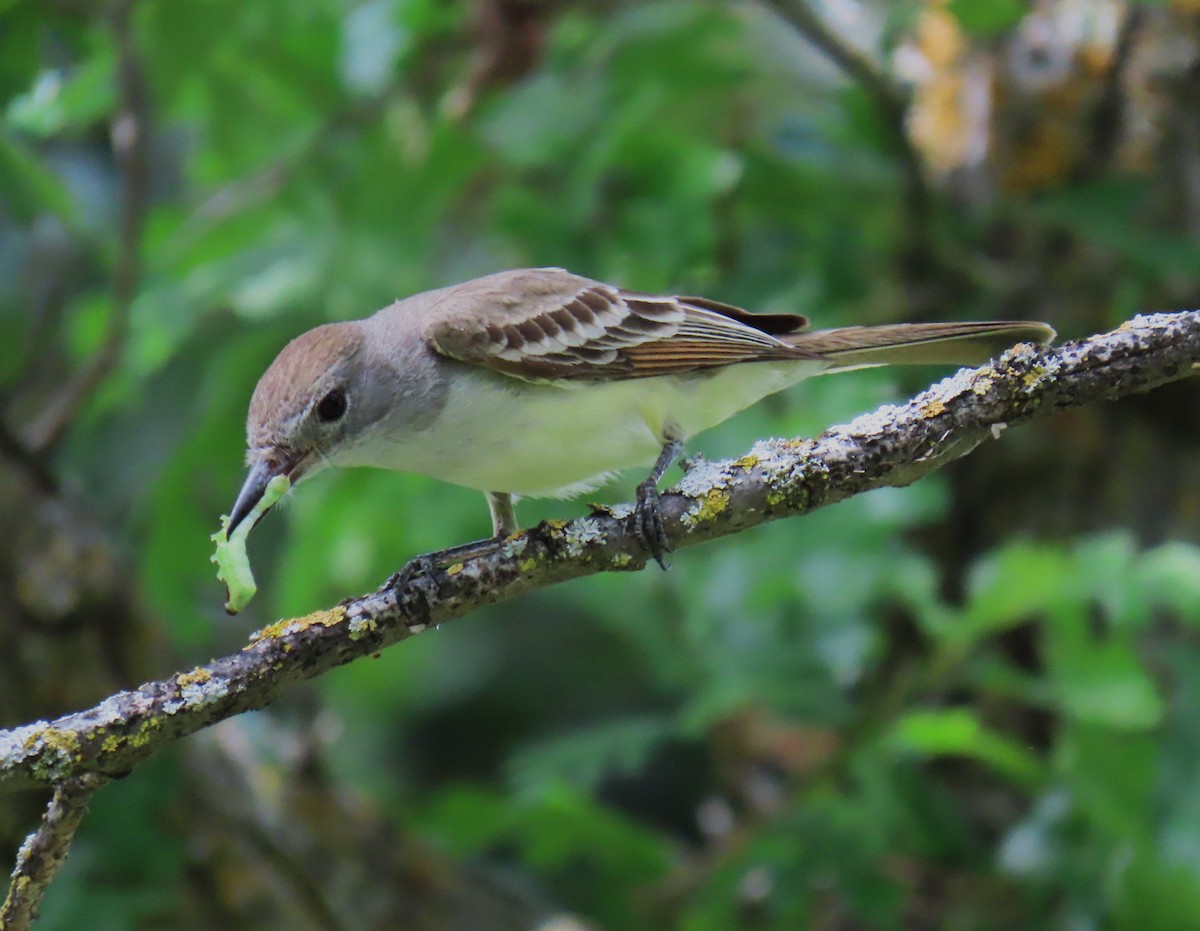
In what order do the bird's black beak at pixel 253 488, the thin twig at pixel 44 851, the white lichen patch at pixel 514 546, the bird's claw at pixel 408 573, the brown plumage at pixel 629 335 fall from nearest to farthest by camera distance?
the thin twig at pixel 44 851 → the bird's claw at pixel 408 573 → the white lichen patch at pixel 514 546 → the bird's black beak at pixel 253 488 → the brown plumage at pixel 629 335

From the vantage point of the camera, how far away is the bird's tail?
369 cm

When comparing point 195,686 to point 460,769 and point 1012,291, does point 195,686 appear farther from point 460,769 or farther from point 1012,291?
point 460,769

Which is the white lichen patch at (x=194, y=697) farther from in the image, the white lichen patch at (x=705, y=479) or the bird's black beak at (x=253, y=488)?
the white lichen patch at (x=705, y=479)

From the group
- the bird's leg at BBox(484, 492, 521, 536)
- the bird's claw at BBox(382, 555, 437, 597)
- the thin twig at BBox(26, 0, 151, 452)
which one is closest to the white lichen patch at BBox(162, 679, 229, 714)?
the bird's claw at BBox(382, 555, 437, 597)

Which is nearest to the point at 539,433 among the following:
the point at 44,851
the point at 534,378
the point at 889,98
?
the point at 534,378

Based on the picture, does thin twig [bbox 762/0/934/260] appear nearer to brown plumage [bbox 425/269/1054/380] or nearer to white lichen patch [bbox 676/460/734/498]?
brown plumage [bbox 425/269/1054/380]

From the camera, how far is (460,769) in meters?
8.30

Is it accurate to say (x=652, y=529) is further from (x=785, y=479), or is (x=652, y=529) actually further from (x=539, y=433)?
(x=539, y=433)

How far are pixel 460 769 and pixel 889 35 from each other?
17.4ft

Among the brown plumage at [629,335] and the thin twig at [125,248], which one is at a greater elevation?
A: the thin twig at [125,248]

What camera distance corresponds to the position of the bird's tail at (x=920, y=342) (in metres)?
3.69

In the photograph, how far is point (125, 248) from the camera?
5355 millimetres

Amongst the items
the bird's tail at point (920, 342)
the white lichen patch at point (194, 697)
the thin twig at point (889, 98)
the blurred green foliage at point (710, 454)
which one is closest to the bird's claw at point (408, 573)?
the white lichen patch at point (194, 697)

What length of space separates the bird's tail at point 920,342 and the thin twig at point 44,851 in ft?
8.20
